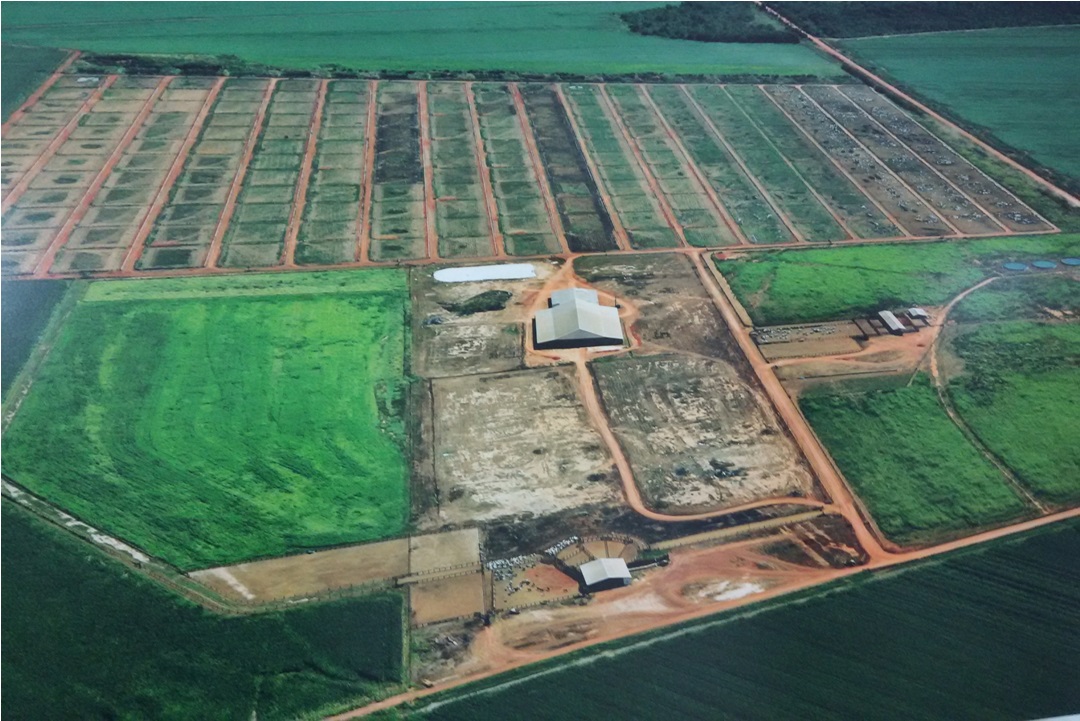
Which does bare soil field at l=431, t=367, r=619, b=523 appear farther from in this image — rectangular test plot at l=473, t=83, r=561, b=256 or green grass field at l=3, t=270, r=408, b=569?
rectangular test plot at l=473, t=83, r=561, b=256

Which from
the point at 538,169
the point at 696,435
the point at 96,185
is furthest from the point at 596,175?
the point at 96,185

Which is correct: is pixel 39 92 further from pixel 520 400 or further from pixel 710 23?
pixel 710 23

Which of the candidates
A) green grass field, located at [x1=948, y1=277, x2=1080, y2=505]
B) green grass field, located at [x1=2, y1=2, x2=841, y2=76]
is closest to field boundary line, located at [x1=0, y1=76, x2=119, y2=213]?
green grass field, located at [x1=2, y1=2, x2=841, y2=76]

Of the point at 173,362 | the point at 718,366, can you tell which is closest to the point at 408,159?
Answer: the point at 173,362

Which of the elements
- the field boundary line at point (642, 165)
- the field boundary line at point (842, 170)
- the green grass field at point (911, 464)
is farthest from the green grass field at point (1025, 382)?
the field boundary line at point (642, 165)

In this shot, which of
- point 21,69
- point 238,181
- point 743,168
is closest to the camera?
point 238,181

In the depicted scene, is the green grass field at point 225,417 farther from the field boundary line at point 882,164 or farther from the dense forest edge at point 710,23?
the dense forest edge at point 710,23
